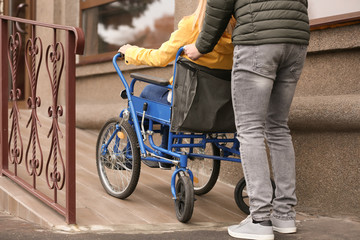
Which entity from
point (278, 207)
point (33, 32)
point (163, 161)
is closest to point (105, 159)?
point (163, 161)

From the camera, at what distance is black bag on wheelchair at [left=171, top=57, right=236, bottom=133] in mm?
3457

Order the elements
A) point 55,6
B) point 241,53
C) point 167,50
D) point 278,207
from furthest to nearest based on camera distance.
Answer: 1. point 55,6
2. point 167,50
3. point 278,207
4. point 241,53

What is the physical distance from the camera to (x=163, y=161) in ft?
12.2

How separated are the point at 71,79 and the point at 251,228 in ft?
4.42

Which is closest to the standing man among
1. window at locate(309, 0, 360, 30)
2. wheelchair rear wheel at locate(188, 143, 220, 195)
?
window at locate(309, 0, 360, 30)

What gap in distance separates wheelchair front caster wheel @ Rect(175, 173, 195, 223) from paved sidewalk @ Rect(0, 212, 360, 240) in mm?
113

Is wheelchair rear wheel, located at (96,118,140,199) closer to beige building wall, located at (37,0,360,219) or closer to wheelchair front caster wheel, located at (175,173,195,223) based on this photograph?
wheelchair front caster wheel, located at (175,173,195,223)

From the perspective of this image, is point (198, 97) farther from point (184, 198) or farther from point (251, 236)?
point (251, 236)

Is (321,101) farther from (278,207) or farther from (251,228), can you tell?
(251,228)

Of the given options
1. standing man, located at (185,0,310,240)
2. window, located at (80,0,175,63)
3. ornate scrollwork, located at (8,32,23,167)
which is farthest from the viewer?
window, located at (80,0,175,63)

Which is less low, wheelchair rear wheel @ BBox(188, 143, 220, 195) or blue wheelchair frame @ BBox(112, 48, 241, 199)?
blue wheelchair frame @ BBox(112, 48, 241, 199)

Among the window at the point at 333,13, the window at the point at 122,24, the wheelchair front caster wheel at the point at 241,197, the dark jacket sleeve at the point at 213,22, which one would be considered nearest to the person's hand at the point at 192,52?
the dark jacket sleeve at the point at 213,22

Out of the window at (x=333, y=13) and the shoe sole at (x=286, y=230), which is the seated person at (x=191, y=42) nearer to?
the window at (x=333, y=13)

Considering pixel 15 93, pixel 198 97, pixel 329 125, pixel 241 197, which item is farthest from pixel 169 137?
pixel 15 93
